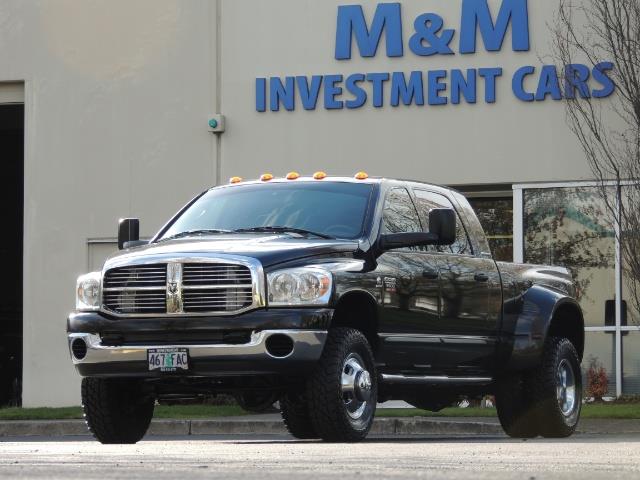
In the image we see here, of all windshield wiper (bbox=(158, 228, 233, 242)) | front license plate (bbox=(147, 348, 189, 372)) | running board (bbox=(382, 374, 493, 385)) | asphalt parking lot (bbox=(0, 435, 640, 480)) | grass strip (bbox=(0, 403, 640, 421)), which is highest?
windshield wiper (bbox=(158, 228, 233, 242))

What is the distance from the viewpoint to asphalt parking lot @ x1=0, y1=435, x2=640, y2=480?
7.47 meters

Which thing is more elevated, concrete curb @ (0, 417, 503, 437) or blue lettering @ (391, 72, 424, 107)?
→ blue lettering @ (391, 72, 424, 107)

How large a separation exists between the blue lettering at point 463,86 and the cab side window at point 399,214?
1049 cm

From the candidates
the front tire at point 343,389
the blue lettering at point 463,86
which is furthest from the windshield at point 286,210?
the blue lettering at point 463,86

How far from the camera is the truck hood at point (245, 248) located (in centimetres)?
1095

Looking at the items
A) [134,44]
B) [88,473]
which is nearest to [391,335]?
[88,473]

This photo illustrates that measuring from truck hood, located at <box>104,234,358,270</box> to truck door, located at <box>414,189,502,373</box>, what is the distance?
50.3 inches

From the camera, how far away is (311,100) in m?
23.7

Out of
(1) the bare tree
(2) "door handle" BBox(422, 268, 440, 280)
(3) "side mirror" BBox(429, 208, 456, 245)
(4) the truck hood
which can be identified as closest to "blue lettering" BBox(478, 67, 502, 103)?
(1) the bare tree

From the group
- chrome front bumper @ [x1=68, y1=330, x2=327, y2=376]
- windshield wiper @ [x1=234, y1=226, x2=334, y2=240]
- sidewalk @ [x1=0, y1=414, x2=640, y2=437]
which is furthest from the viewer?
sidewalk @ [x1=0, y1=414, x2=640, y2=437]

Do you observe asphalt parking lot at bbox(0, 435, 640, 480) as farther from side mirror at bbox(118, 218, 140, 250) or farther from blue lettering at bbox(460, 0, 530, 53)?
blue lettering at bbox(460, 0, 530, 53)

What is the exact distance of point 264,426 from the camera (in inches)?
699

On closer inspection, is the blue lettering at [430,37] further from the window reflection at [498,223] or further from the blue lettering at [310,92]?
the window reflection at [498,223]

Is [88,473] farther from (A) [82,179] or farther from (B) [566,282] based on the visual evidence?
(A) [82,179]
